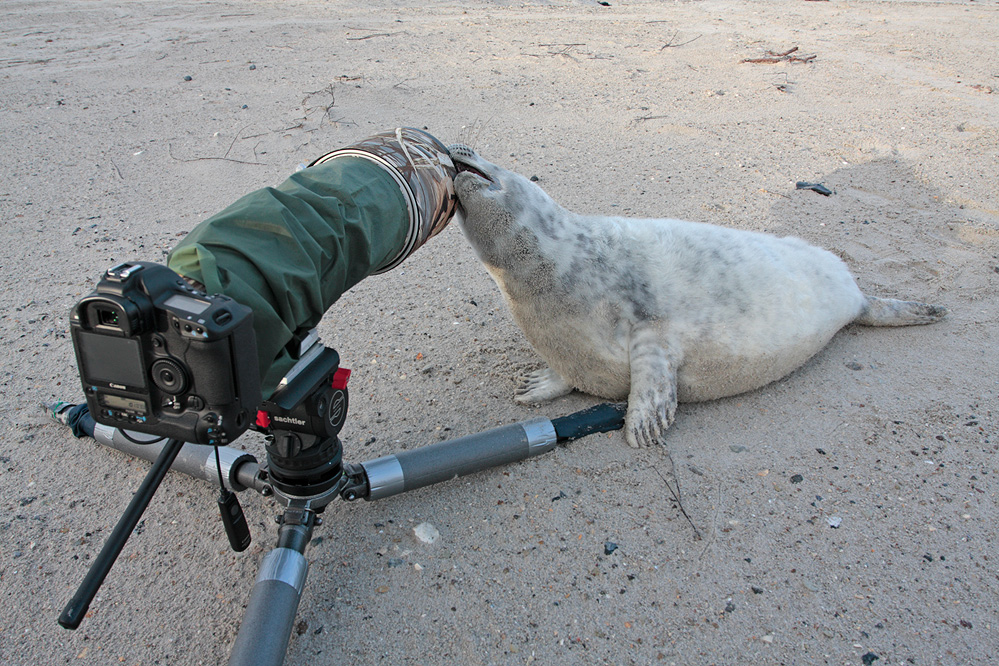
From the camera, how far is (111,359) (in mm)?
1455

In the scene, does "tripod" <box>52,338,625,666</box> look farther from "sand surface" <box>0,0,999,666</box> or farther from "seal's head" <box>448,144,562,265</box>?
"seal's head" <box>448,144,562,265</box>

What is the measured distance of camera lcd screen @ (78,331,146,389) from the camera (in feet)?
4.69

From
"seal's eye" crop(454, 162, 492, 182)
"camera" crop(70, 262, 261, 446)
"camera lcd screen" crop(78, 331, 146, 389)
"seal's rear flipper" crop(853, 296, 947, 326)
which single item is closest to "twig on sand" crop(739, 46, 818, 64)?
"seal's rear flipper" crop(853, 296, 947, 326)

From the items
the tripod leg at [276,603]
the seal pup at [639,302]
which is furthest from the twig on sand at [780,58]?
the tripod leg at [276,603]

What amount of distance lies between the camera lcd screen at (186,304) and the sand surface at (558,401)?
1.23 meters

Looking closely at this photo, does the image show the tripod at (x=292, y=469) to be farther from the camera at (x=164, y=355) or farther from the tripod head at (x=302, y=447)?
the camera at (x=164, y=355)

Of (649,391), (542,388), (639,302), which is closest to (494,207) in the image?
(639,302)

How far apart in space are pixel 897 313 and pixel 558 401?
1807 mm

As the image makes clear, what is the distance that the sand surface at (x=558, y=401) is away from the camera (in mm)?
2203

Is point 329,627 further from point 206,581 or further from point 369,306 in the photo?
point 369,306

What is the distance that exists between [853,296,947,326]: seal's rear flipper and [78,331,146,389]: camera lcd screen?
3316mm

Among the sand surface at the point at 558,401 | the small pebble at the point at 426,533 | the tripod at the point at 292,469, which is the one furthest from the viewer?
the small pebble at the point at 426,533

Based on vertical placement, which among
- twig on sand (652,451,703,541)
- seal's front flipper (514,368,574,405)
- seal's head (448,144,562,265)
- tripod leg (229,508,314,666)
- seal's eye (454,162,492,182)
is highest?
seal's eye (454,162,492,182)

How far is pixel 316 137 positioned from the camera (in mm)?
5738
